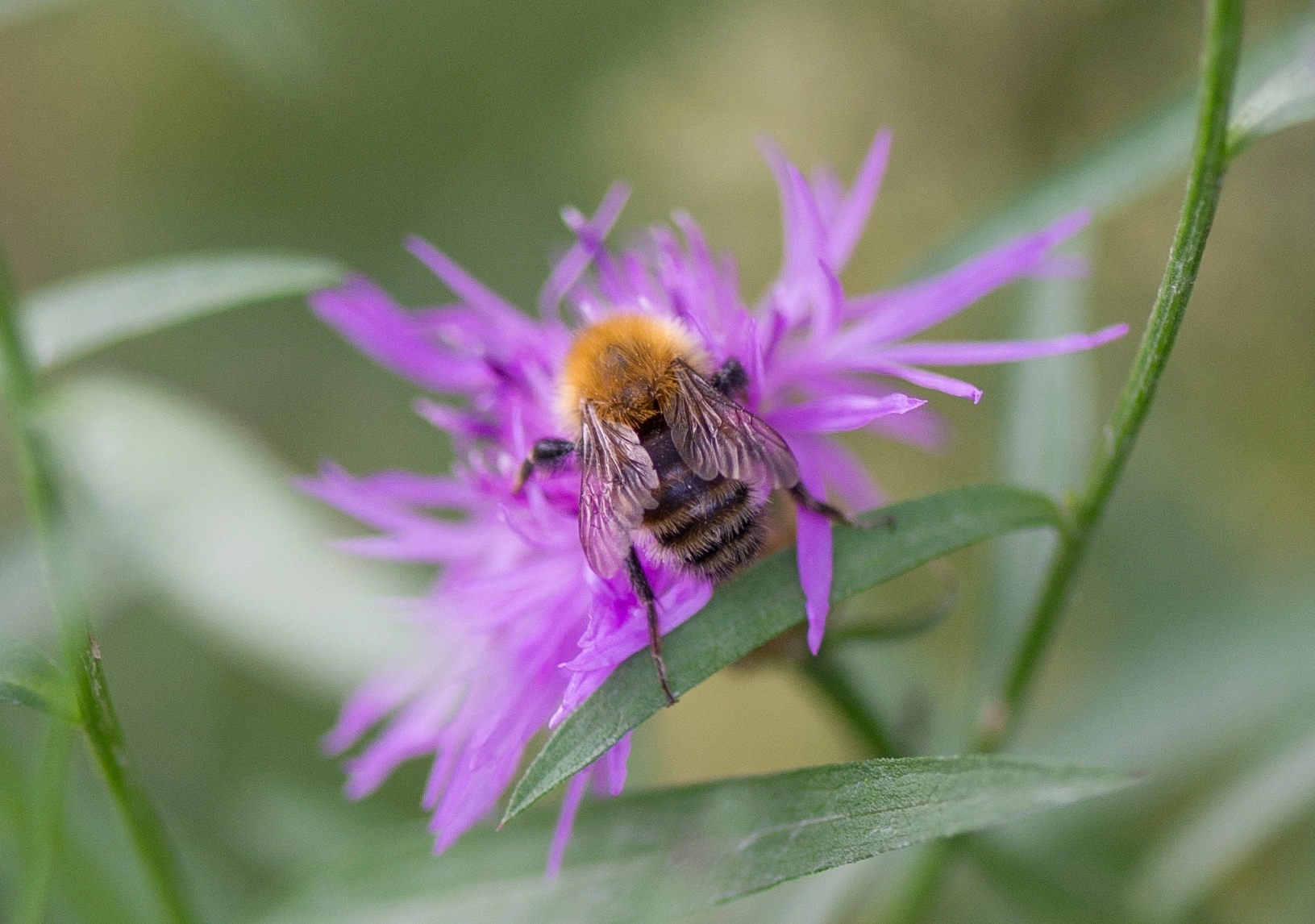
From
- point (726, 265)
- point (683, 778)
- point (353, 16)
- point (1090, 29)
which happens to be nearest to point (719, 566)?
point (726, 265)

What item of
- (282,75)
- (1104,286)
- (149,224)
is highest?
(149,224)

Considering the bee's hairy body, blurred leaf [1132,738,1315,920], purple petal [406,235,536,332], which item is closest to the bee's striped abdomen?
the bee's hairy body

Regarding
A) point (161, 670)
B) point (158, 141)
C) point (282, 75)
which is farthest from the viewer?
point (158, 141)

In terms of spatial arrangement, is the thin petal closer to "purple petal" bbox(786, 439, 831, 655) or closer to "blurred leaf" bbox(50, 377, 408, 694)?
"purple petal" bbox(786, 439, 831, 655)

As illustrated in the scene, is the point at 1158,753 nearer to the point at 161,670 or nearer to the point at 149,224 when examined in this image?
the point at 161,670

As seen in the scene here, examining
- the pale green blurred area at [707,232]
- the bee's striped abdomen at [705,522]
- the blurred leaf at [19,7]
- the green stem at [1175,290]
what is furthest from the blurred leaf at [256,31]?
the green stem at [1175,290]

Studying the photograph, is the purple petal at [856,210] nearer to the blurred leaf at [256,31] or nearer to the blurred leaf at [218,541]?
the blurred leaf at [218,541]

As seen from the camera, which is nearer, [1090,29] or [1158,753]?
[1158,753]
